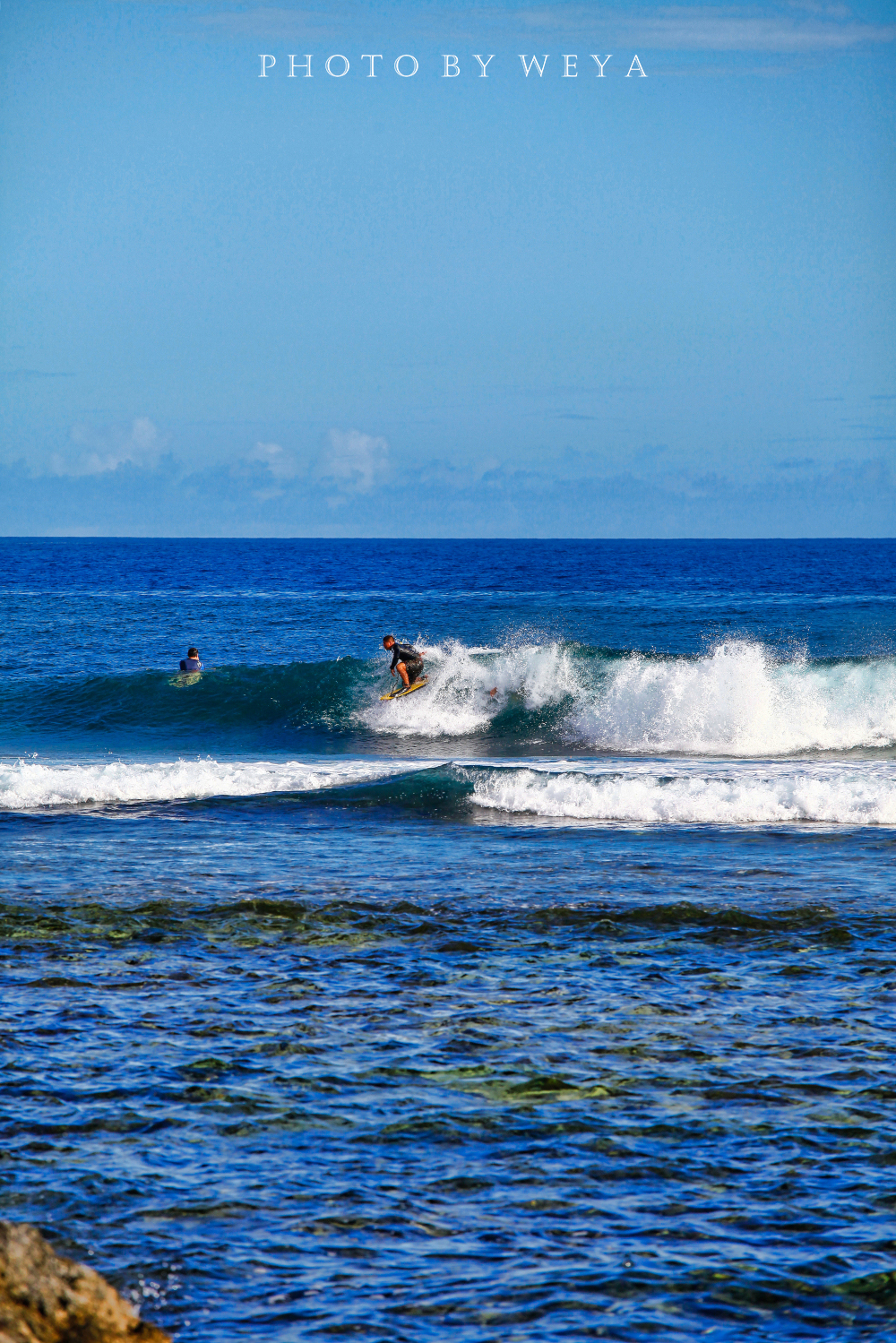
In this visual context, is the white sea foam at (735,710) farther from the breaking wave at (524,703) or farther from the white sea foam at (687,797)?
the white sea foam at (687,797)

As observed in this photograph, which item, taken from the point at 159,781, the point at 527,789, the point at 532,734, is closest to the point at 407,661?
the point at 532,734

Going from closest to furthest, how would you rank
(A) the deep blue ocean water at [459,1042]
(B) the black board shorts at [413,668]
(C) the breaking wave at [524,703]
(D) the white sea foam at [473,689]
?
1. (A) the deep blue ocean water at [459,1042]
2. (C) the breaking wave at [524,703]
3. (B) the black board shorts at [413,668]
4. (D) the white sea foam at [473,689]

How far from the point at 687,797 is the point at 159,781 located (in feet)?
22.9

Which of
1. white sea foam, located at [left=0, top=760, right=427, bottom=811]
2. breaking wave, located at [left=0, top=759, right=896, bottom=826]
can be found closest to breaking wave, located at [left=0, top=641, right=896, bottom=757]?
breaking wave, located at [left=0, top=759, right=896, bottom=826]

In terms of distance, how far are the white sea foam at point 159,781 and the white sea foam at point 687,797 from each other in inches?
92.4

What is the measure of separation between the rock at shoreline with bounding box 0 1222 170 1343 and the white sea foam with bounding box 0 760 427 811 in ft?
40.0

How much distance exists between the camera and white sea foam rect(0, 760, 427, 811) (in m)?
15.5

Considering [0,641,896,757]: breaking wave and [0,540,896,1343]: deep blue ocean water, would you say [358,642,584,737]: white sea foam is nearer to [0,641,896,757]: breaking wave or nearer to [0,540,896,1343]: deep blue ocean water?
[0,641,896,757]: breaking wave

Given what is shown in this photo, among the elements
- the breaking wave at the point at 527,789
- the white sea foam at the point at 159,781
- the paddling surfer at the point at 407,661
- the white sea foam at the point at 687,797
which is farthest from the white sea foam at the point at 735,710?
the white sea foam at the point at 159,781

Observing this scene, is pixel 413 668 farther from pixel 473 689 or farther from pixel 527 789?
pixel 527 789

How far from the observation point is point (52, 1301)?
328 cm

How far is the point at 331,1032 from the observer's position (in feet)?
22.0

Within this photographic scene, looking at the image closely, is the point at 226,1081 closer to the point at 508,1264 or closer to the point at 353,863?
→ the point at 508,1264

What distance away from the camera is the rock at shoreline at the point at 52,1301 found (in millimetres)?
3193
